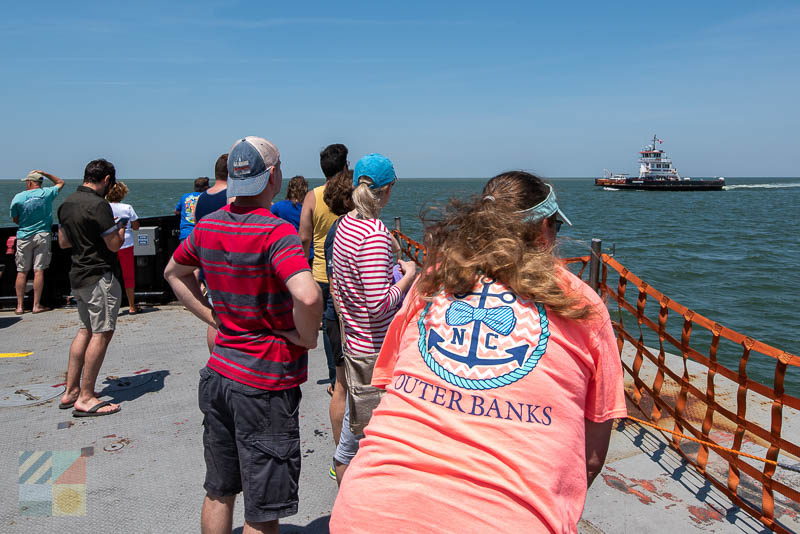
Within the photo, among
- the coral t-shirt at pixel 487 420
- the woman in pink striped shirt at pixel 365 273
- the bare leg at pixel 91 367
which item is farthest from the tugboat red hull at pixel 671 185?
the coral t-shirt at pixel 487 420

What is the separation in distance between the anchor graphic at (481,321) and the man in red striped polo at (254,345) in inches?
35.7

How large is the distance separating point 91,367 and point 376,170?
2883 millimetres

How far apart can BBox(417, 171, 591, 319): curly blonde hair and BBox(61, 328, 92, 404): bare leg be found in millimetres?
3736

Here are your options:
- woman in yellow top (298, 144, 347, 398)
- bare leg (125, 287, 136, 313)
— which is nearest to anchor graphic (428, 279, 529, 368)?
woman in yellow top (298, 144, 347, 398)

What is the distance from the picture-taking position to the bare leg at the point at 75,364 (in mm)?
4535

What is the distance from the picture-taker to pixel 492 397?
1.34m

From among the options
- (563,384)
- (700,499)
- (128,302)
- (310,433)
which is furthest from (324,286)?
(128,302)

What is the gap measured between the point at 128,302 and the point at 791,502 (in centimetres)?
785

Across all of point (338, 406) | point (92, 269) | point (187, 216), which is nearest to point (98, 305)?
point (92, 269)

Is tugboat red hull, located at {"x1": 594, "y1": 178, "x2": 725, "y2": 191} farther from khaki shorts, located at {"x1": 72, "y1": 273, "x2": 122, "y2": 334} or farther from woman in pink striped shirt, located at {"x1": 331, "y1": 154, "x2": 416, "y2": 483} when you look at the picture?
woman in pink striped shirt, located at {"x1": 331, "y1": 154, "x2": 416, "y2": 483}

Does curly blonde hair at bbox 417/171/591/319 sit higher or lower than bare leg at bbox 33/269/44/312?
higher

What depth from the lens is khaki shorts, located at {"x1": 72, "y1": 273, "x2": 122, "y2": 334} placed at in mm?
4473

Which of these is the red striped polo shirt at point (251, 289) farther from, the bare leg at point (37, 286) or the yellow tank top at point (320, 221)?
the bare leg at point (37, 286)

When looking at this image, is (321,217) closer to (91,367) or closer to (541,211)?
(91,367)
